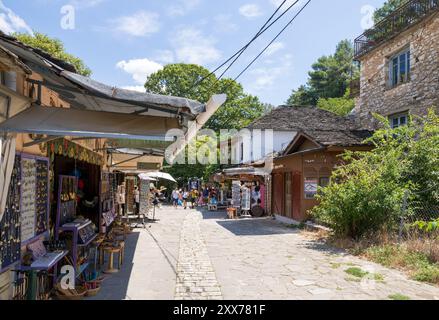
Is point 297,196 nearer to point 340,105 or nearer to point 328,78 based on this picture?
point 340,105

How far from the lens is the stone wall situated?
1416cm

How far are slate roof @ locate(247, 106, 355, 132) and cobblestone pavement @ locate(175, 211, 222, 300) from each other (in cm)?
1587

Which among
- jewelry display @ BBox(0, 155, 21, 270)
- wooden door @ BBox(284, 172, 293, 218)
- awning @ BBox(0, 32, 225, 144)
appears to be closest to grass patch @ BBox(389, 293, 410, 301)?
awning @ BBox(0, 32, 225, 144)

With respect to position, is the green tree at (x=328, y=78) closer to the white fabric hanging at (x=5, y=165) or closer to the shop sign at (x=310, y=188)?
the shop sign at (x=310, y=188)

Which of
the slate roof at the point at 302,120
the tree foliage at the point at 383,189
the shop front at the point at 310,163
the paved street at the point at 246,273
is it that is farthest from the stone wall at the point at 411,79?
the paved street at the point at 246,273

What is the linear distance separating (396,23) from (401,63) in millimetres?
1805

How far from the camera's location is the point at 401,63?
16.4m

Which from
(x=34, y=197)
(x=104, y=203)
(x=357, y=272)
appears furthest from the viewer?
(x=104, y=203)

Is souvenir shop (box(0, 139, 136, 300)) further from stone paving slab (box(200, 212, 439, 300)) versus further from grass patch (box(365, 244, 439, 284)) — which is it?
grass patch (box(365, 244, 439, 284))

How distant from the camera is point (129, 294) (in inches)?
232

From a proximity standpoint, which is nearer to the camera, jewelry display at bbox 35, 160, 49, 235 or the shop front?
jewelry display at bbox 35, 160, 49, 235

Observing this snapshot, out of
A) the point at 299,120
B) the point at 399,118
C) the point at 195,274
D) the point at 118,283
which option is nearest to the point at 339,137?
the point at 399,118
